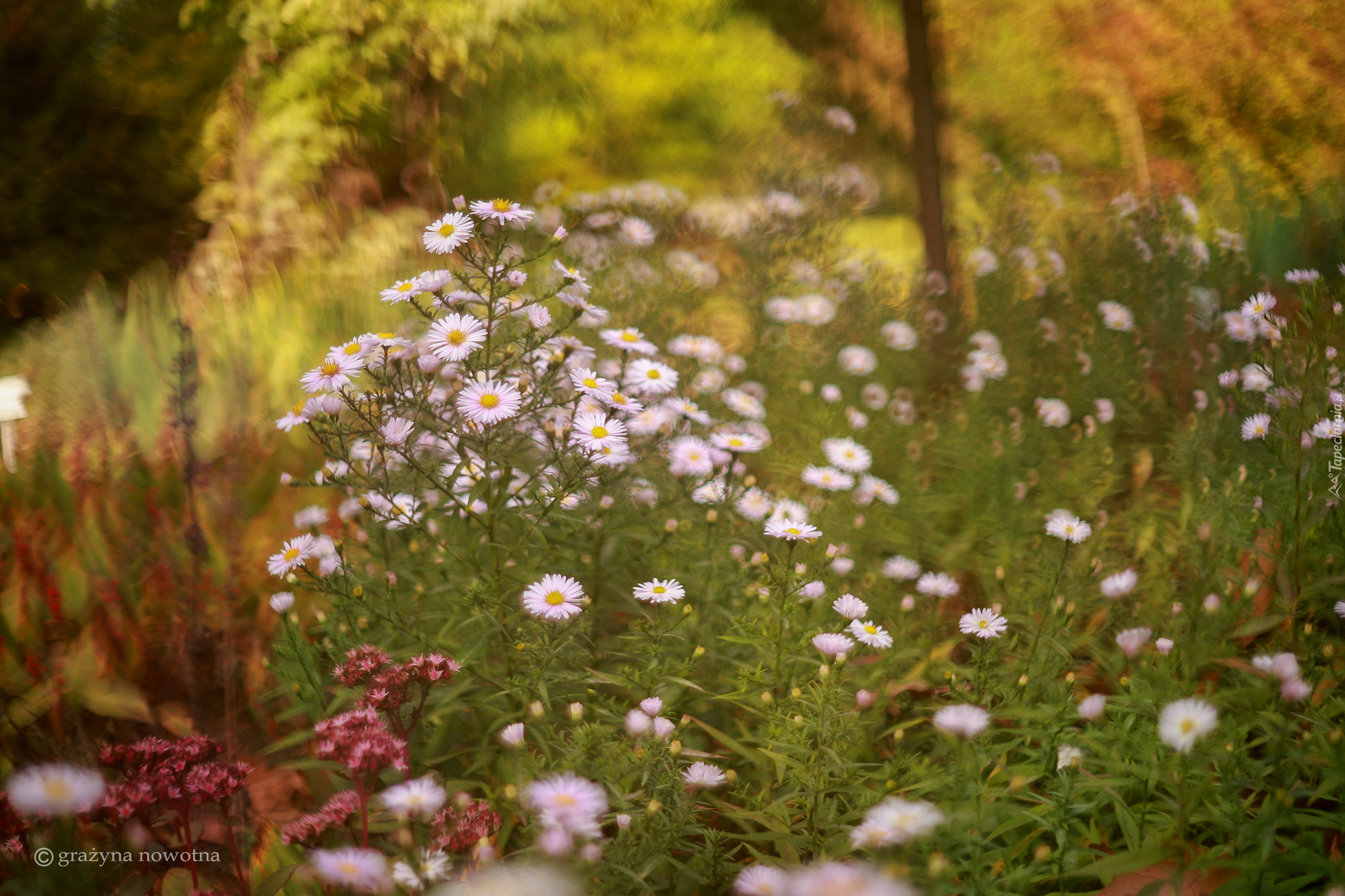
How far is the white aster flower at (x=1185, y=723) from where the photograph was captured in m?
1.13

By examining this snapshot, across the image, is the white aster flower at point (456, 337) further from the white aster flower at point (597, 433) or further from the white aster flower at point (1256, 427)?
the white aster flower at point (1256, 427)

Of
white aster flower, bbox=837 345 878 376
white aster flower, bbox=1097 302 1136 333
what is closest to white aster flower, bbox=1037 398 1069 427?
white aster flower, bbox=1097 302 1136 333

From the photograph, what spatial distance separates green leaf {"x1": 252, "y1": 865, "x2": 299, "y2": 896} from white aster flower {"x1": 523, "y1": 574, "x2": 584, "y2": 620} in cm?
62

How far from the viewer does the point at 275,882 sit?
149cm

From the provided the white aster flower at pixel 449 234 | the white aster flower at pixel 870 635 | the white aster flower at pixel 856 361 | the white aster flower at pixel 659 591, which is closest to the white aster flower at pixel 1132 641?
the white aster flower at pixel 870 635

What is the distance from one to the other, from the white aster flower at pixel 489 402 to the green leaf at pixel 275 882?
878 millimetres

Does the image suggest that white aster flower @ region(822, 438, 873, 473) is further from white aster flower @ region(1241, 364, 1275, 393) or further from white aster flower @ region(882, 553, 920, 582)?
white aster flower @ region(1241, 364, 1275, 393)

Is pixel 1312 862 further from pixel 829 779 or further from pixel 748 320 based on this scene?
pixel 748 320

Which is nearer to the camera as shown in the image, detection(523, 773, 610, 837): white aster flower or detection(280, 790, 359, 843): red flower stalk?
detection(523, 773, 610, 837): white aster flower

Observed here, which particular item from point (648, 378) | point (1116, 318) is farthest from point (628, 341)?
point (1116, 318)

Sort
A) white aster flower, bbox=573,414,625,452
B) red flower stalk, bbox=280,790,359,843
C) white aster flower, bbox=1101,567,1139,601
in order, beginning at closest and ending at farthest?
red flower stalk, bbox=280,790,359,843, white aster flower, bbox=1101,567,1139,601, white aster flower, bbox=573,414,625,452

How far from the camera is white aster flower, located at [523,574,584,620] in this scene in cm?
154

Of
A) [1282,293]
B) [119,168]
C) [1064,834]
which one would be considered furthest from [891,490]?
[119,168]

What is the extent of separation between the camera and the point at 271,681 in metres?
2.31
